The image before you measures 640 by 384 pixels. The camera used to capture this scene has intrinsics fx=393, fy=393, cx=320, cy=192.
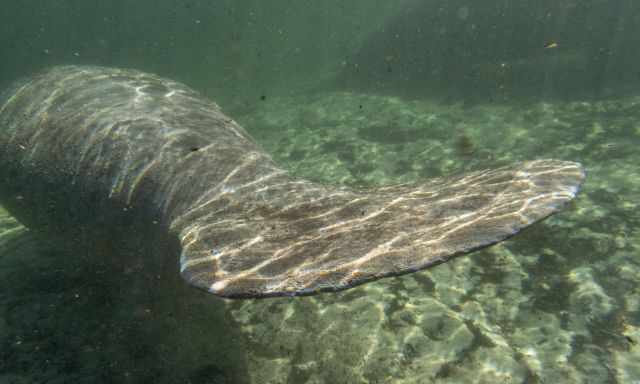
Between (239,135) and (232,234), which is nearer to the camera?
(232,234)

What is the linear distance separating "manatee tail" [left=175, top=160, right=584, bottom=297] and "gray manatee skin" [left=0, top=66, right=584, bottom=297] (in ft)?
0.04

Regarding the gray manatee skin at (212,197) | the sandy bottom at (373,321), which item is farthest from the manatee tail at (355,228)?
the sandy bottom at (373,321)

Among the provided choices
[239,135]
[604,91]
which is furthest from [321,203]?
[604,91]

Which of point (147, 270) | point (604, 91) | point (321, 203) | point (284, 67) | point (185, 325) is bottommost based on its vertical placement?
point (284, 67)

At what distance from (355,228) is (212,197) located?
1580mm

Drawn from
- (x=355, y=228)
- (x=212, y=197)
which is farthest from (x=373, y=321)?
(x=212, y=197)

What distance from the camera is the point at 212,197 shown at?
3666mm

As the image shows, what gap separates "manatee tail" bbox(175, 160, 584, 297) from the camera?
7.06ft

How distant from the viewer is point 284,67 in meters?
36.2

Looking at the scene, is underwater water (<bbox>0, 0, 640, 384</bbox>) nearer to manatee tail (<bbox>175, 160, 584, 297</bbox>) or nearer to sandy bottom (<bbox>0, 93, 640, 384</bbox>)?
sandy bottom (<bbox>0, 93, 640, 384</bbox>)

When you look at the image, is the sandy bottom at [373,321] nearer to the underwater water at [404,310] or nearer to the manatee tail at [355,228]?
the underwater water at [404,310]

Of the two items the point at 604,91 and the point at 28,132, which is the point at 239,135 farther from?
the point at 604,91

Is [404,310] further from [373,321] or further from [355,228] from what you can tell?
[355,228]

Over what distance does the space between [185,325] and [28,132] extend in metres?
3.18
